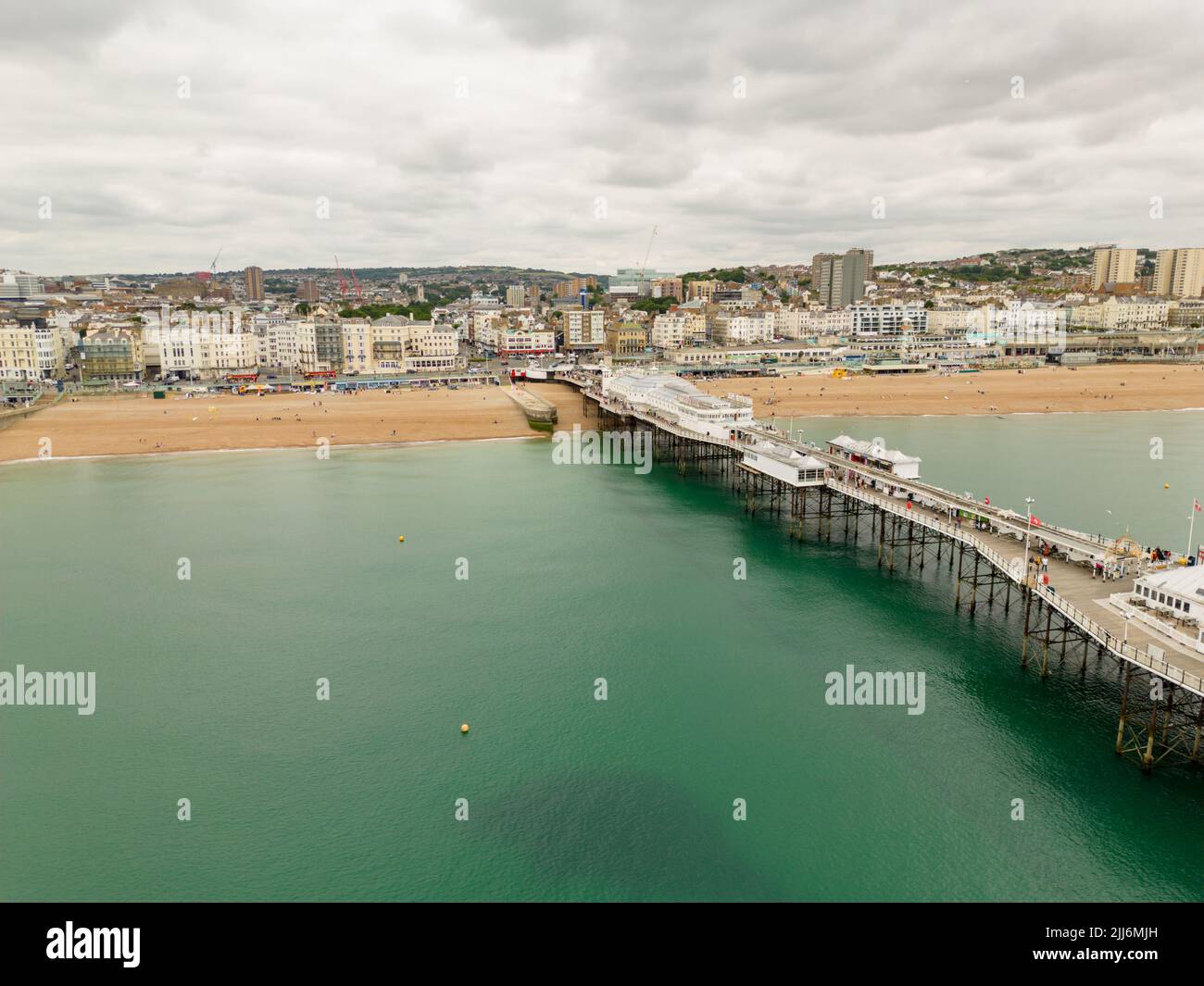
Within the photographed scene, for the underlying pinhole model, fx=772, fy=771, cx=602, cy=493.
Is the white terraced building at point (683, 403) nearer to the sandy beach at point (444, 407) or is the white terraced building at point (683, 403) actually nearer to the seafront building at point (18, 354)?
the sandy beach at point (444, 407)

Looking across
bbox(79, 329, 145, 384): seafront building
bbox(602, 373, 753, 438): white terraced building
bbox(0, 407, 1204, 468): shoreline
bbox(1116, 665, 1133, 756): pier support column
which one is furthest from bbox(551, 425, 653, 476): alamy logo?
bbox(79, 329, 145, 384): seafront building

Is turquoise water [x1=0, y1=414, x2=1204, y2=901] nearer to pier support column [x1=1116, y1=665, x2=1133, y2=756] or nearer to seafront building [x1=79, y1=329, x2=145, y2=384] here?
pier support column [x1=1116, y1=665, x2=1133, y2=756]

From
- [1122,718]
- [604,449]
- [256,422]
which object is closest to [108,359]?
[256,422]

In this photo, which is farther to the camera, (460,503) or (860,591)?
(460,503)

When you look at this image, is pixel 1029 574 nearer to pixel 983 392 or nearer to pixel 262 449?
pixel 262 449

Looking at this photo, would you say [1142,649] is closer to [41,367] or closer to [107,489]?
[107,489]
